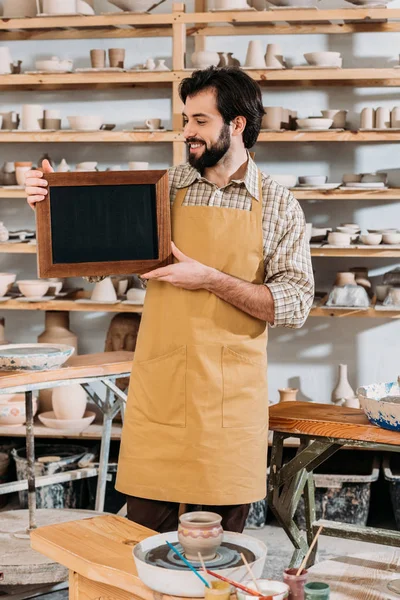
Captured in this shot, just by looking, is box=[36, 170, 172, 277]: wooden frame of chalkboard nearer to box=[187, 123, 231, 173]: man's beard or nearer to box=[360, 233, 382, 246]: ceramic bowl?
box=[187, 123, 231, 173]: man's beard

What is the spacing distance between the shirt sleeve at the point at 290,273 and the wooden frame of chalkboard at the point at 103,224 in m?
0.33

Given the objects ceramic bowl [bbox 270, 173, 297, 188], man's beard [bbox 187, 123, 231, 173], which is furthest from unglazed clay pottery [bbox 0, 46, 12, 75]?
man's beard [bbox 187, 123, 231, 173]

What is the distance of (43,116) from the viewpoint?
4949mm

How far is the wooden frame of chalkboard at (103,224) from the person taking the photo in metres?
2.57

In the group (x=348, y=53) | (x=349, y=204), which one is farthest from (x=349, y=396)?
(x=348, y=53)

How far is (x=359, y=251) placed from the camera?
4555mm

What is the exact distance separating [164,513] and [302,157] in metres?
2.82

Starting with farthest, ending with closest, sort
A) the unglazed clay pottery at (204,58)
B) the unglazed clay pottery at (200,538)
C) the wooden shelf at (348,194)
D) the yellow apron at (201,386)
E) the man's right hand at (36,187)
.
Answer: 1. the unglazed clay pottery at (204,58)
2. the wooden shelf at (348,194)
3. the yellow apron at (201,386)
4. the man's right hand at (36,187)
5. the unglazed clay pottery at (200,538)

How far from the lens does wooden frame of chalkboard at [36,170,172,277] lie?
8.42 ft

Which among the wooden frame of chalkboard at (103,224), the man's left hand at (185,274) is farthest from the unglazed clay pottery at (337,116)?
the man's left hand at (185,274)

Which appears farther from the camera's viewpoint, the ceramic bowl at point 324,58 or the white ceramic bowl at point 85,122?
the white ceramic bowl at point 85,122

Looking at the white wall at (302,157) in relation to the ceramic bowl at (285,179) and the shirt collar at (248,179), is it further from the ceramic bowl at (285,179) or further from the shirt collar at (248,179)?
the shirt collar at (248,179)

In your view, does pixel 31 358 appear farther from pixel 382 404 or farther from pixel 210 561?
pixel 210 561

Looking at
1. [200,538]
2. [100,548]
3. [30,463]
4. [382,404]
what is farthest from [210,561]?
[30,463]
